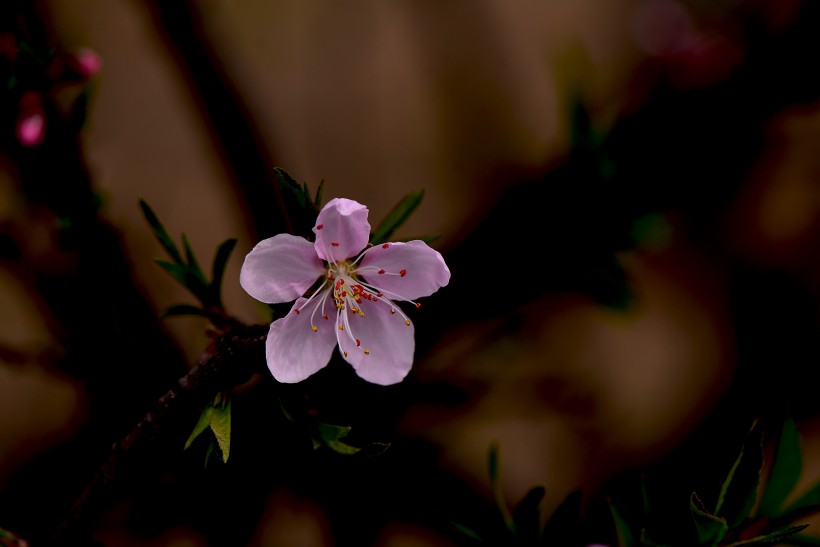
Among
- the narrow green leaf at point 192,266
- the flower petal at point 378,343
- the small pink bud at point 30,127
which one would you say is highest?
the small pink bud at point 30,127

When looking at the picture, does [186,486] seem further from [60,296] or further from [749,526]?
[749,526]

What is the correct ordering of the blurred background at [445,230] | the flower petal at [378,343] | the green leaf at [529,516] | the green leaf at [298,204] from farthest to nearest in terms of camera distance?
the blurred background at [445,230], the green leaf at [529,516], the flower petal at [378,343], the green leaf at [298,204]

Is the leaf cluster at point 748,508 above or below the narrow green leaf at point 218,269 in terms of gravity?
below

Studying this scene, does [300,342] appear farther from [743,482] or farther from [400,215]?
[743,482]

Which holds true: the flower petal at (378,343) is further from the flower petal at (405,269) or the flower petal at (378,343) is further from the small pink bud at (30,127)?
the small pink bud at (30,127)

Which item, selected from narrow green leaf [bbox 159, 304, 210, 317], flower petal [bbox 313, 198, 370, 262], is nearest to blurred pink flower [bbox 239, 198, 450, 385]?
flower petal [bbox 313, 198, 370, 262]

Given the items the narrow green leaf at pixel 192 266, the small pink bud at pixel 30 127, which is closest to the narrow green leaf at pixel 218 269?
the narrow green leaf at pixel 192 266

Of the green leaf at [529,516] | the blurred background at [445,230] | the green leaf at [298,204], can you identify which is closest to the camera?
the green leaf at [298,204]
